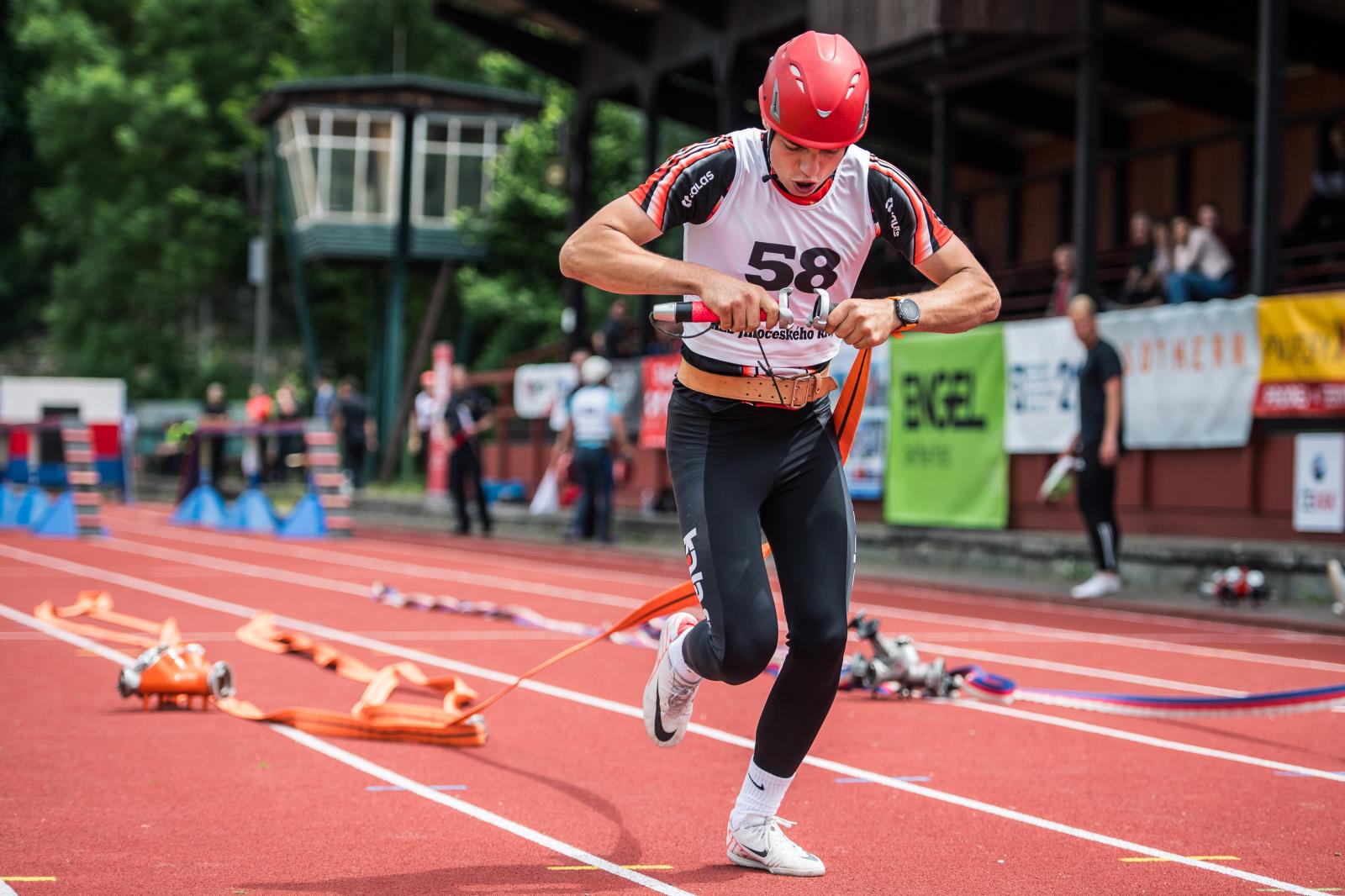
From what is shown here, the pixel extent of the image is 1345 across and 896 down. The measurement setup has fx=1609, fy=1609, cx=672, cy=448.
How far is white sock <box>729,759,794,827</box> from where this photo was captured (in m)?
4.84

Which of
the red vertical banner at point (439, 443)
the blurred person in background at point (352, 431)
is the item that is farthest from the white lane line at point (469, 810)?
the blurred person in background at point (352, 431)

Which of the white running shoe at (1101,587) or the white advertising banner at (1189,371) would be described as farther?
the white advertising banner at (1189,371)

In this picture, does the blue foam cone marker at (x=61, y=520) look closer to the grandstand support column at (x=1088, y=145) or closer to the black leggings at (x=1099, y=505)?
the grandstand support column at (x=1088, y=145)

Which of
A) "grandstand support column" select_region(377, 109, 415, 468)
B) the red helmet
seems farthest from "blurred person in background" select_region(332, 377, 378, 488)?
the red helmet

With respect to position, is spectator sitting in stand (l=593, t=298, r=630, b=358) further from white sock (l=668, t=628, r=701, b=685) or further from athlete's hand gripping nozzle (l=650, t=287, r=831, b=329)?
athlete's hand gripping nozzle (l=650, t=287, r=831, b=329)

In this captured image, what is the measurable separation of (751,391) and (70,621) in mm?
7973

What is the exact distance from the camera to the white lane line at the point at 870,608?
10430 millimetres

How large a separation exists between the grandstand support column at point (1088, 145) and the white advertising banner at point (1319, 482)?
14.2 ft

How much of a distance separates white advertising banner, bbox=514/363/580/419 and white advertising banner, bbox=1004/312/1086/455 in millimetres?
9825

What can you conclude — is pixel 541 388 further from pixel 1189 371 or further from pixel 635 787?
pixel 635 787

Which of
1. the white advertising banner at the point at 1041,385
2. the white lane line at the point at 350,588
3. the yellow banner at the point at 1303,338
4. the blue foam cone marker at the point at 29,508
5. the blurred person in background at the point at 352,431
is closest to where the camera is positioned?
the white lane line at the point at 350,588

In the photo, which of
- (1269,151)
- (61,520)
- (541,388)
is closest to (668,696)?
(1269,151)

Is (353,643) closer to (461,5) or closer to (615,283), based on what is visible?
(615,283)

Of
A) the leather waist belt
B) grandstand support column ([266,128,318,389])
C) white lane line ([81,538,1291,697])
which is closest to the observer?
the leather waist belt
